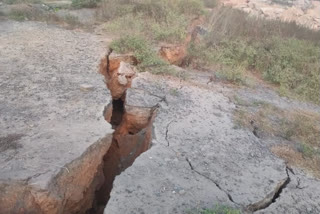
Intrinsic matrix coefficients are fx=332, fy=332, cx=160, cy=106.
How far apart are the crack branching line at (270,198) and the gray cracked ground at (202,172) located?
2 centimetres

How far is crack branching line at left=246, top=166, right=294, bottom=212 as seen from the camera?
8.53ft

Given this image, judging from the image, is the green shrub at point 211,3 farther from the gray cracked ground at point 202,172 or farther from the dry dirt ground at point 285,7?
the gray cracked ground at point 202,172

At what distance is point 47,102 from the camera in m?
3.46

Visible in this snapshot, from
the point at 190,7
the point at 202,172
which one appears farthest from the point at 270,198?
the point at 190,7

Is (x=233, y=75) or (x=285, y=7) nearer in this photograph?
(x=233, y=75)

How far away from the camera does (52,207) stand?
8.25 ft

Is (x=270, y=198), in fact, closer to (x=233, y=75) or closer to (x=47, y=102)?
(x=47, y=102)

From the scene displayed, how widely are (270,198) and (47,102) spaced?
2.35 meters

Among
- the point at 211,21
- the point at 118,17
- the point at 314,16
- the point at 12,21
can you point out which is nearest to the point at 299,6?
the point at 314,16

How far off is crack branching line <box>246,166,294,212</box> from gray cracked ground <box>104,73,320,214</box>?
0.08ft

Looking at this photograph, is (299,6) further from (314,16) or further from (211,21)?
(211,21)

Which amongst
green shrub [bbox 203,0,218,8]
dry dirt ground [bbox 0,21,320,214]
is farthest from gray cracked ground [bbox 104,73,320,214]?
green shrub [bbox 203,0,218,8]

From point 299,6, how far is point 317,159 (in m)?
13.6

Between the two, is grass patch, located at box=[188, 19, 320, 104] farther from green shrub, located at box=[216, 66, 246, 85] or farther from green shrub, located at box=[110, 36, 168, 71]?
green shrub, located at box=[110, 36, 168, 71]
